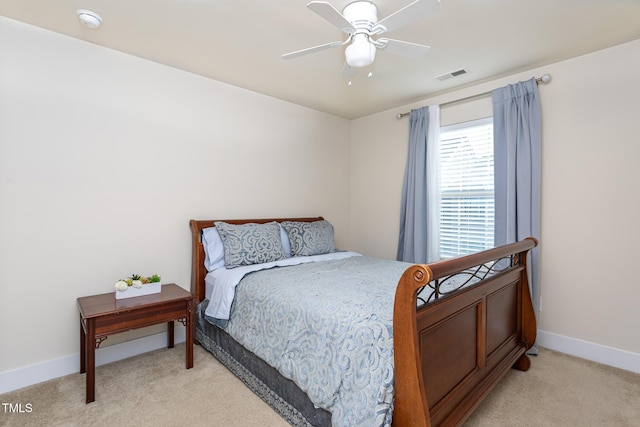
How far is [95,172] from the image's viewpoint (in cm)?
245

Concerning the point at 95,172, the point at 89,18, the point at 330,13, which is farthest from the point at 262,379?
the point at 89,18

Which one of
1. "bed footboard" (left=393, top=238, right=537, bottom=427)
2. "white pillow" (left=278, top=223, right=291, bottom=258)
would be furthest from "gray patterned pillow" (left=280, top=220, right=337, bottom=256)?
"bed footboard" (left=393, top=238, right=537, bottom=427)

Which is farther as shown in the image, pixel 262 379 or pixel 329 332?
pixel 262 379

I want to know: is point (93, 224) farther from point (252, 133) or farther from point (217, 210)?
Result: point (252, 133)

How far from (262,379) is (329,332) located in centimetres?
77

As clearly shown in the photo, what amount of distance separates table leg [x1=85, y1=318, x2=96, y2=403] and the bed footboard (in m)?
1.82

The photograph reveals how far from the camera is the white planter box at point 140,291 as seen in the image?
90.5 inches

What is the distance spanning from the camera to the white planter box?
2.30 metres

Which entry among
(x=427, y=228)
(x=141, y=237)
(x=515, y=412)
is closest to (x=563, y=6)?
(x=427, y=228)

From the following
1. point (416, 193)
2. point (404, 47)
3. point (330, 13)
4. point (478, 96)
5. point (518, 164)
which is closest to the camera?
point (330, 13)

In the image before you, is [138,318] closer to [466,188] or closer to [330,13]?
[330,13]

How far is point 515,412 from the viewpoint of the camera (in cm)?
189

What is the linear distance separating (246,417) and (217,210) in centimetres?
186

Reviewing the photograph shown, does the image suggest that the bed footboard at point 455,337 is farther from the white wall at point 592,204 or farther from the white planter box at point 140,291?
the white planter box at point 140,291
